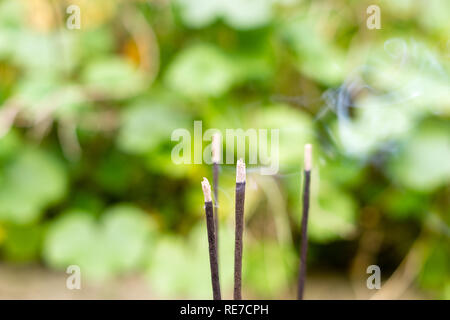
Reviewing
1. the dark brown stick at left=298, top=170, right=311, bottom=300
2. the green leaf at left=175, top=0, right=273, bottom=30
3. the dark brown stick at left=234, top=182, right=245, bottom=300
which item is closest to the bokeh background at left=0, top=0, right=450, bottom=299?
the green leaf at left=175, top=0, right=273, bottom=30

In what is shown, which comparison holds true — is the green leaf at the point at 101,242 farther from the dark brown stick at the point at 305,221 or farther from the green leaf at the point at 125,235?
the dark brown stick at the point at 305,221

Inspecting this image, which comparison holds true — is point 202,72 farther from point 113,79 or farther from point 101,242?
point 101,242

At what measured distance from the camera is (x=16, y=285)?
1271mm

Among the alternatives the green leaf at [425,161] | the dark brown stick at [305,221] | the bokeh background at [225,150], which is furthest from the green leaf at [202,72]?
the dark brown stick at [305,221]

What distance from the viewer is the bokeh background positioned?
121cm

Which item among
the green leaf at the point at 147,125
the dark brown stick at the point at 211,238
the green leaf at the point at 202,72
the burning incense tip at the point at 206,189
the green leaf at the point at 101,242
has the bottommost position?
the dark brown stick at the point at 211,238

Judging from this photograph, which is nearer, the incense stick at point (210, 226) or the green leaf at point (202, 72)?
the incense stick at point (210, 226)

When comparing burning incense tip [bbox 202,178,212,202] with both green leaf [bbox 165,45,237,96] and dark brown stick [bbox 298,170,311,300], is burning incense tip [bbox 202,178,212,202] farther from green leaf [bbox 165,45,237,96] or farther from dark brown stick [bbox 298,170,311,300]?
green leaf [bbox 165,45,237,96]

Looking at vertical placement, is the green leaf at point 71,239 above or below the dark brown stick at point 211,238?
above

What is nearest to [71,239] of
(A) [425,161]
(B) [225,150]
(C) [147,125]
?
(C) [147,125]

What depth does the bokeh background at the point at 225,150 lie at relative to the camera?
1.21m
